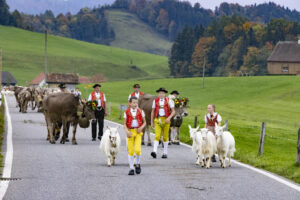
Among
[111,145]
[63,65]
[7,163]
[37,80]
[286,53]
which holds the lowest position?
[37,80]

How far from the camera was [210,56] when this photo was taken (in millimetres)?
143500

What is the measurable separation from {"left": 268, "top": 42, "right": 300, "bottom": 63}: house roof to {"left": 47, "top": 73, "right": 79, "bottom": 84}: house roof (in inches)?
1795

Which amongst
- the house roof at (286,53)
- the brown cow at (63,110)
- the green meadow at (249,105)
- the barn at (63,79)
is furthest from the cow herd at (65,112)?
the barn at (63,79)

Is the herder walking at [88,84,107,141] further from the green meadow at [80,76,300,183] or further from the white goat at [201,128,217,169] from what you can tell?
the white goat at [201,128,217,169]

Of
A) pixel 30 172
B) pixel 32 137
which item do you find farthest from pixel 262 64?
pixel 30 172

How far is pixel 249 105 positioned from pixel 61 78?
3055 inches

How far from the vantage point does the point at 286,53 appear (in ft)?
418

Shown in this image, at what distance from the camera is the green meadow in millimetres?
28266

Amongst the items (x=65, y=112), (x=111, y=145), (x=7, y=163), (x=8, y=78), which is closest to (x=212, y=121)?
(x=111, y=145)

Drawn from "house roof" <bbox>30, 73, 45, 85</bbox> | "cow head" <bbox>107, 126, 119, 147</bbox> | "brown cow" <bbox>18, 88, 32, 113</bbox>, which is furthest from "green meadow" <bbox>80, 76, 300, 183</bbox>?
"house roof" <bbox>30, 73, 45, 85</bbox>

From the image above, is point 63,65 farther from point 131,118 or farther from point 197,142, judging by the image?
point 131,118

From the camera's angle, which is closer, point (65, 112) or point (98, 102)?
point (65, 112)

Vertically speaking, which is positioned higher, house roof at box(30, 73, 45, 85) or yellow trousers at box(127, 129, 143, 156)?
yellow trousers at box(127, 129, 143, 156)

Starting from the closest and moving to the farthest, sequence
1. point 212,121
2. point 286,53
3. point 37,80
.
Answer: point 212,121 < point 286,53 < point 37,80
